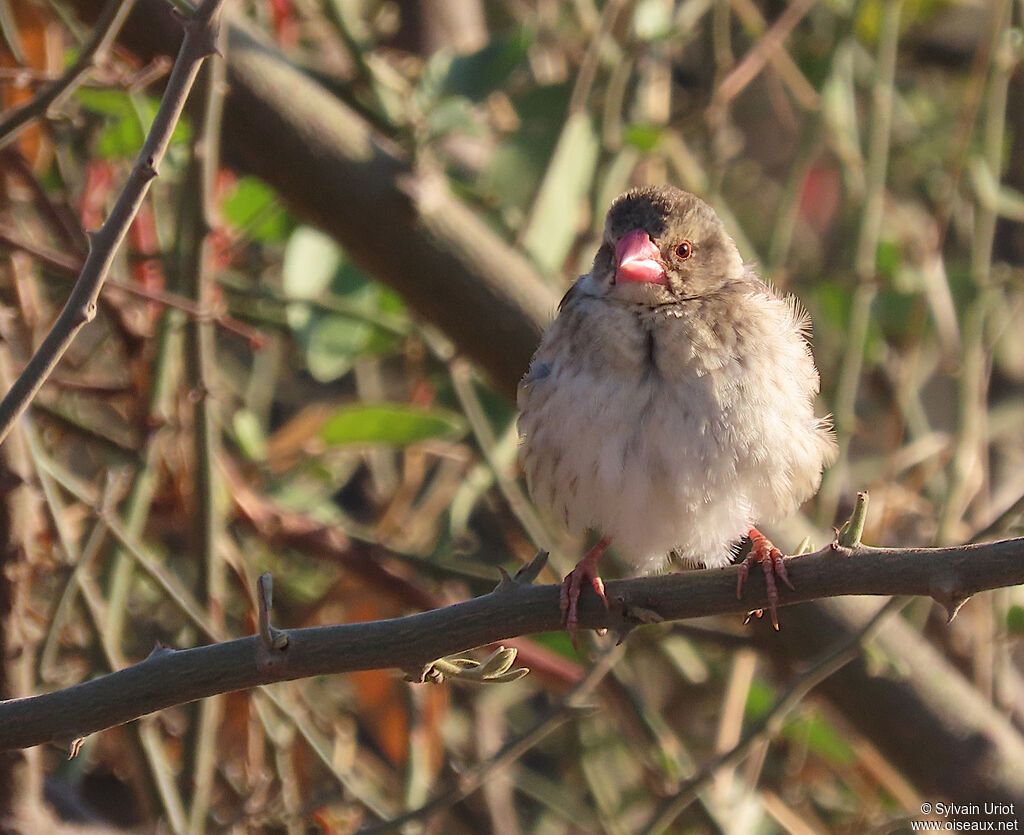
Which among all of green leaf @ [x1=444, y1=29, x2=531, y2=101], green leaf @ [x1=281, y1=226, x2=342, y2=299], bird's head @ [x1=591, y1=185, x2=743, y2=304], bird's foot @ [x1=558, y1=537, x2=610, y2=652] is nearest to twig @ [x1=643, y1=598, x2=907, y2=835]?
bird's foot @ [x1=558, y1=537, x2=610, y2=652]

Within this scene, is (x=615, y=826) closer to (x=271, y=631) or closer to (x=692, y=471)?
(x=692, y=471)

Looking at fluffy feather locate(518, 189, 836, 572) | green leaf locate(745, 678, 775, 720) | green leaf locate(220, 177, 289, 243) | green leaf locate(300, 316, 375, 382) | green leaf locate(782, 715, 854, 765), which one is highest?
green leaf locate(220, 177, 289, 243)

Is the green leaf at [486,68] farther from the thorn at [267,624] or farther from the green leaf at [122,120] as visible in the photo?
the thorn at [267,624]

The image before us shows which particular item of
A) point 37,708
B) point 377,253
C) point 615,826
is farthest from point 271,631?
point 615,826

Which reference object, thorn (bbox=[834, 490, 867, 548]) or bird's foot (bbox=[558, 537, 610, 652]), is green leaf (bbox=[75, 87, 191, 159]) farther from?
thorn (bbox=[834, 490, 867, 548])

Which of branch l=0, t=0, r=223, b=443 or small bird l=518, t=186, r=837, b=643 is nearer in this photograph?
branch l=0, t=0, r=223, b=443

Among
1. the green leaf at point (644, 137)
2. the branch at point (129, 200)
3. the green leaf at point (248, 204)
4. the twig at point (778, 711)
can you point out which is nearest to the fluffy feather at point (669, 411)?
the twig at point (778, 711)

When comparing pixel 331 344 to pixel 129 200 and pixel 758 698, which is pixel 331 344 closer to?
pixel 758 698

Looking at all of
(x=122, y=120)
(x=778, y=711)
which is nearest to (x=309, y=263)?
(x=122, y=120)
